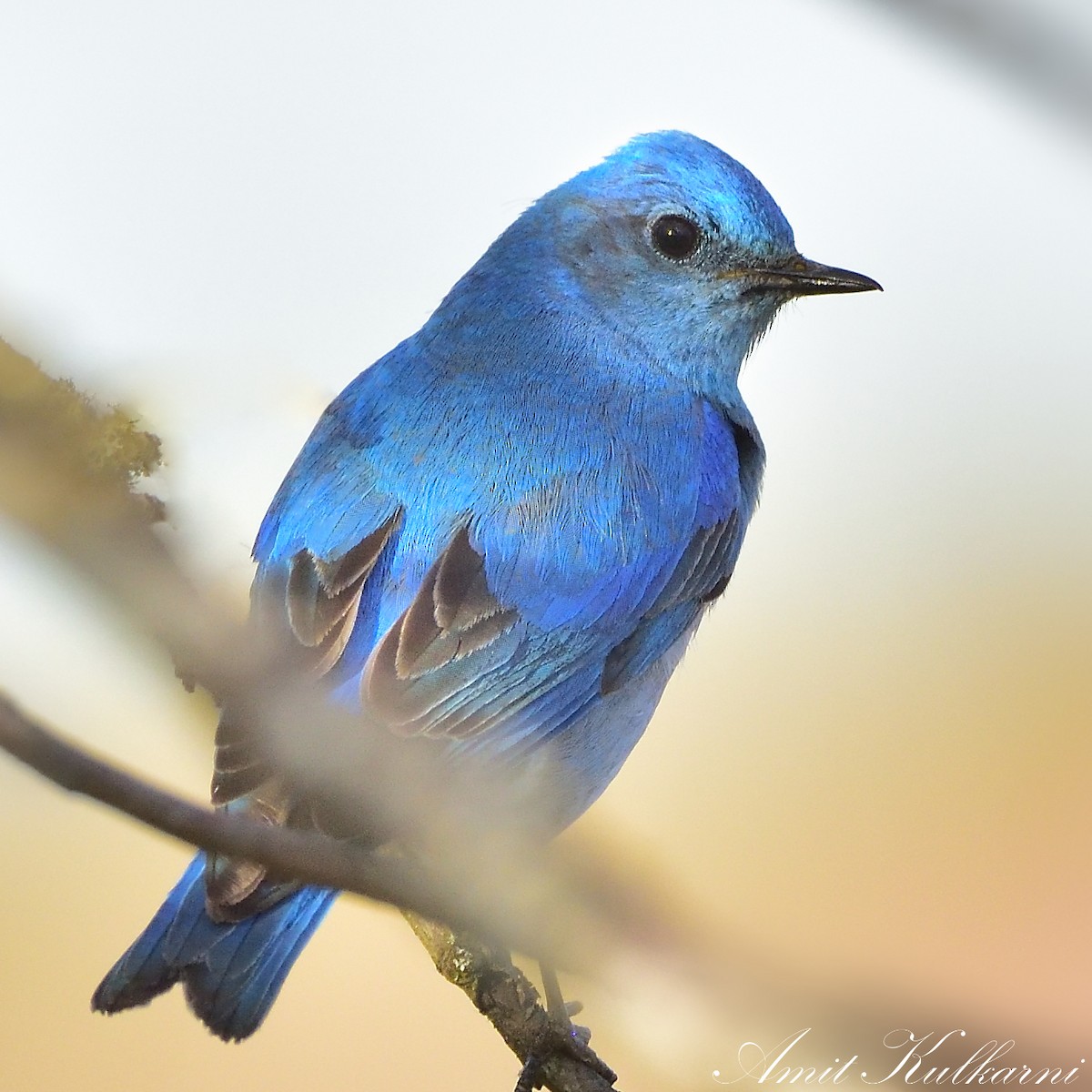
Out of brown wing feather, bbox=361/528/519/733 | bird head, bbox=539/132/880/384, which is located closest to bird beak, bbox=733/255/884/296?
bird head, bbox=539/132/880/384

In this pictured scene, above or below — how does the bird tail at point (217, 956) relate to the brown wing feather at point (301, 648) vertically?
below

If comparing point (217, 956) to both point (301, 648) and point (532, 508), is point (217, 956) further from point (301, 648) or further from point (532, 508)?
Answer: point (532, 508)

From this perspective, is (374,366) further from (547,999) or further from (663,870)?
(663,870)

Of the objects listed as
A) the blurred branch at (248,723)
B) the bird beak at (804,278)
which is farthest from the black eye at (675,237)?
the blurred branch at (248,723)

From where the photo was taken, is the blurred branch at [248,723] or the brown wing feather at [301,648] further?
the brown wing feather at [301,648]

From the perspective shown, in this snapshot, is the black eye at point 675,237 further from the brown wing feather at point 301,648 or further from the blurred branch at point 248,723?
the blurred branch at point 248,723

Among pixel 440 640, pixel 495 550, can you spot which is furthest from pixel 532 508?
pixel 440 640

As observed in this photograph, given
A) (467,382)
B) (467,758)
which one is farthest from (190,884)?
(467,382)

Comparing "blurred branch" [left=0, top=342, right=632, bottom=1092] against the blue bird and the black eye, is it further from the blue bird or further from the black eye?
the black eye
